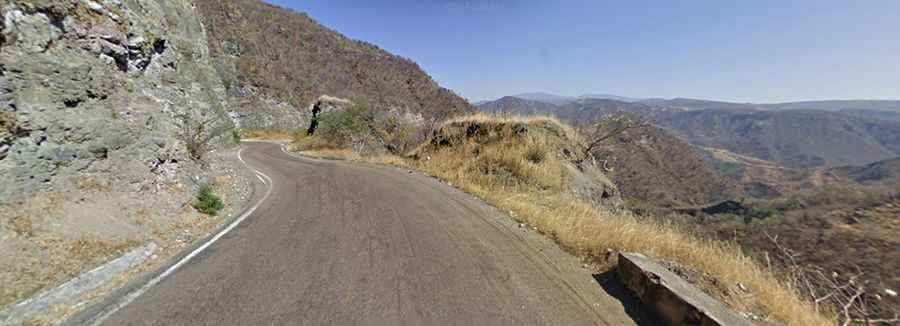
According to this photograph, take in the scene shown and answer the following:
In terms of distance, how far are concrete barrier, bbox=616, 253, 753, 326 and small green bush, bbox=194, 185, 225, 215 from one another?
7.51m

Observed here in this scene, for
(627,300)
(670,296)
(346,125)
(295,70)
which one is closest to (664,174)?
(346,125)

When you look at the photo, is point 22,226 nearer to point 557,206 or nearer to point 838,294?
point 557,206

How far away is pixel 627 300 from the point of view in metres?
3.72

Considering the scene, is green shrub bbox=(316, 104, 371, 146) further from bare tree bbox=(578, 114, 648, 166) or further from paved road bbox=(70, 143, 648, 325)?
paved road bbox=(70, 143, 648, 325)

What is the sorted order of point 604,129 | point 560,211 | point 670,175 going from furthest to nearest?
1. point 670,175
2. point 604,129
3. point 560,211

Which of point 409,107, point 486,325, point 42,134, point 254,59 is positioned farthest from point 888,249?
point 409,107

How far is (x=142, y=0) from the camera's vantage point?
32.9 ft

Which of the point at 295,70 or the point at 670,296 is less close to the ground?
the point at 295,70

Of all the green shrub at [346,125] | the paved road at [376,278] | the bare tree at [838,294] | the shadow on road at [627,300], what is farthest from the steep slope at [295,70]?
the bare tree at [838,294]

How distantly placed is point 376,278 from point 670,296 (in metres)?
3.09

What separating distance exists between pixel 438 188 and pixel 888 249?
885 cm

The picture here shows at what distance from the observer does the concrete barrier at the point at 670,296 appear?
2920mm

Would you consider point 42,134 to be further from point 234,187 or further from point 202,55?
point 202,55

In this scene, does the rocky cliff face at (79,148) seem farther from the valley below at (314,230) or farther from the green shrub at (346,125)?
the green shrub at (346,125)
